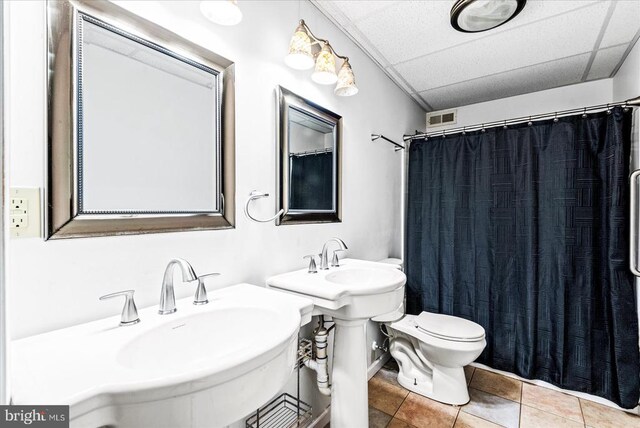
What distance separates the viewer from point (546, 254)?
6.33 ft

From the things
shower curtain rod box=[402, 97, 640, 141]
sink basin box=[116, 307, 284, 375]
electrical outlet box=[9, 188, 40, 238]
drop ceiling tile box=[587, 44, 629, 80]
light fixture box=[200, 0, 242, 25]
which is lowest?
sink basin box=[116, 307, 284, 375]

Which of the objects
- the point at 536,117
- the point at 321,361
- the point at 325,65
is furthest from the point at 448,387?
the point at 325,65

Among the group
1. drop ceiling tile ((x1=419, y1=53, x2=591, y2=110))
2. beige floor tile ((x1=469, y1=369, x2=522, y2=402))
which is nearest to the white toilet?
beige floor tile ((x1=469, y1=369, x2=522, y2=402))

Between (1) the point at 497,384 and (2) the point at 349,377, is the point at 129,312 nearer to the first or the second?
(2) the point at 349,377

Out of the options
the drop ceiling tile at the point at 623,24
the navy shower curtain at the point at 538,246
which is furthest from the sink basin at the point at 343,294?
the drop ceiling tile at the point at 623,24

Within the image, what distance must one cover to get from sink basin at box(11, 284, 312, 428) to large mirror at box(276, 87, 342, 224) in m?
0.65

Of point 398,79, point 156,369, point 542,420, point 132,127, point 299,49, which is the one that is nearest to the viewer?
point 156,369

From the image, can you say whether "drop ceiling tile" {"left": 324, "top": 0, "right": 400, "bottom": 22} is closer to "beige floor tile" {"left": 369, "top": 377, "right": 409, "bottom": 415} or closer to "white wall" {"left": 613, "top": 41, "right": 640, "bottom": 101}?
"white wall" {"left": 613, "top": 41, "right": 640, "bottom": 101}

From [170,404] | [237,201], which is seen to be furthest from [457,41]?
[170,404]

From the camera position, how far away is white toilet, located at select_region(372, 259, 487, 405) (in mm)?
1710

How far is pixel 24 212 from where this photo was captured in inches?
26.7

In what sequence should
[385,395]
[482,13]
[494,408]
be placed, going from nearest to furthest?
[482,13], [494,408], [385,395]

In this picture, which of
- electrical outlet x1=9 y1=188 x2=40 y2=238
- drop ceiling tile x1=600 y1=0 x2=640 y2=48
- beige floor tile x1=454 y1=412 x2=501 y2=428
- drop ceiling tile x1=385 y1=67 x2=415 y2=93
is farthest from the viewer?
drop ceiling tile x1=385 y1=67 x2=415 y2=93

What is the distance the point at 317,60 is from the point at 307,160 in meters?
0.49
